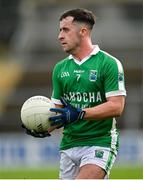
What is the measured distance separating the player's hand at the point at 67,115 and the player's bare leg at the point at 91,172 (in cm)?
49

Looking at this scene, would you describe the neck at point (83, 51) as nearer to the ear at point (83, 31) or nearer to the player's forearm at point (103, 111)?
the ear at point (83, 31)

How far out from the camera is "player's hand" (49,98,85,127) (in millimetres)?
7555

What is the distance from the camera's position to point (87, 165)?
762cm

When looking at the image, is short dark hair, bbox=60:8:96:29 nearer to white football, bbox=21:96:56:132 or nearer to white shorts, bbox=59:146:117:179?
white football, bbox=21:96:56:132

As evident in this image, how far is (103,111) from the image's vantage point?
299 inches

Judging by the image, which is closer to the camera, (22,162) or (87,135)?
(87,135)

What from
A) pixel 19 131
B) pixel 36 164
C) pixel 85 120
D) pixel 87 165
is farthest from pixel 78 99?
pixel 19 131

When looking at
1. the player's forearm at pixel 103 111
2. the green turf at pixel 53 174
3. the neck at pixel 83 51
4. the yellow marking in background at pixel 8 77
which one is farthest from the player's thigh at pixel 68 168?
the yellow marking in background at pixel 8 77

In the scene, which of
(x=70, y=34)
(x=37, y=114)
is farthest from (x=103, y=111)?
(x=70, y=34)

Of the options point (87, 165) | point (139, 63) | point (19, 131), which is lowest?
point (19, 131)

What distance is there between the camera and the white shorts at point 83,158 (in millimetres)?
7691

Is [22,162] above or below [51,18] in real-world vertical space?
below

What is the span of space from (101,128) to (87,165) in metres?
0.47

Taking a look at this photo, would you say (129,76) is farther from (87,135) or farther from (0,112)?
(87,135)
